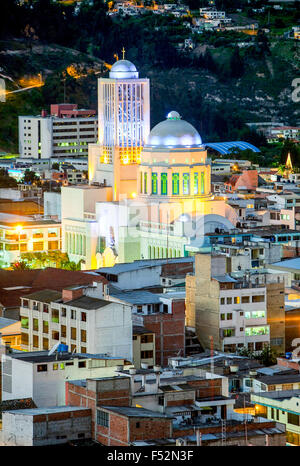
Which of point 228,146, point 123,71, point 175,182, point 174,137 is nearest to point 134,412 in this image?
point 175,182

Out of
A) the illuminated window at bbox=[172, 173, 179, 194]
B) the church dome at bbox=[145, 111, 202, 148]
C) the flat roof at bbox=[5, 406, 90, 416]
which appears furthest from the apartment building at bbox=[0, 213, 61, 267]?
the flat roof at bbox=[5, 406, 90, 416]

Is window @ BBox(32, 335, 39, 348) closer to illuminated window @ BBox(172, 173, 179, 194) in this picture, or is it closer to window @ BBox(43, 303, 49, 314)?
window @ BBox(43, 303, 49, 314)

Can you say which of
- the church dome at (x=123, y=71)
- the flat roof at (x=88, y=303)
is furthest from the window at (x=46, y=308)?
the church dome at (x=123, y=71)

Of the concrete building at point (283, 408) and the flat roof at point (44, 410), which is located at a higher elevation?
the flat roof at point (44, 410)

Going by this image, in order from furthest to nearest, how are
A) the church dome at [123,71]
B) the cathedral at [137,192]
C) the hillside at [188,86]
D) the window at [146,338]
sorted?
the hillside at [188,86] → the church dome at [123,71] → the cathedral at [137,192] → the window at [146,338]

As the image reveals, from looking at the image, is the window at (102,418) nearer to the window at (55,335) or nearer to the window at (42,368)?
the window at (42,368)

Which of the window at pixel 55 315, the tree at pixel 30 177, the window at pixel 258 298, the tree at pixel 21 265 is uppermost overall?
the tree at pixel 30 177

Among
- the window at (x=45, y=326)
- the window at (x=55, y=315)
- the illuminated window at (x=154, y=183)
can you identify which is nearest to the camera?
the window at (x=55, y=315)
